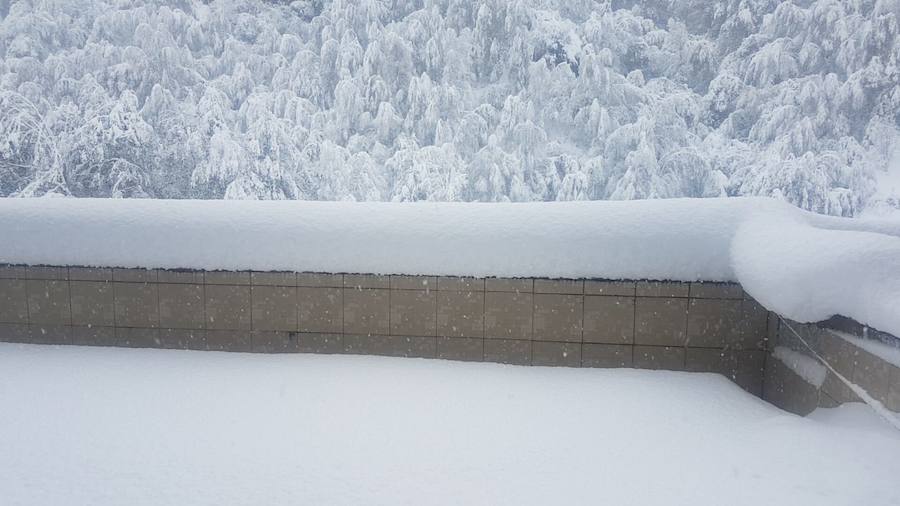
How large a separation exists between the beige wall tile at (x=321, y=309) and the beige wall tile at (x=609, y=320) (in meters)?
2.27

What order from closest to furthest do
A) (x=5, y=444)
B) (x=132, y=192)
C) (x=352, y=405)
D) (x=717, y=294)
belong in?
(x=5, y=444) → (x=352, y=405) → (x=717, y=294) → (x=132, y=192)

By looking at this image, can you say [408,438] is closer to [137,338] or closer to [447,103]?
[137,338]

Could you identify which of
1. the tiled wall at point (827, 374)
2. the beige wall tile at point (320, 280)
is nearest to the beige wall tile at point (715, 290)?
the tiled wall at point (827, 374)

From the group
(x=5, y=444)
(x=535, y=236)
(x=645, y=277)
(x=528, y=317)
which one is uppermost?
(x=535, y=236)

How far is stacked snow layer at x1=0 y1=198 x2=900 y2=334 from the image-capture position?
16.2 feet

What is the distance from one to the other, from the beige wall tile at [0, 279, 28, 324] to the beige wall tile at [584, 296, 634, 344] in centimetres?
549

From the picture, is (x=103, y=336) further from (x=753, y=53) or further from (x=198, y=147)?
(x=753, y=53)

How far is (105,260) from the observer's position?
558cm

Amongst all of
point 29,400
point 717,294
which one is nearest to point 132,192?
point 29,400

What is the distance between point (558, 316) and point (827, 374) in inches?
79.9

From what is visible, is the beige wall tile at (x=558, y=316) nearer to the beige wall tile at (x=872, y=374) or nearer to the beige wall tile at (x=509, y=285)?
the beige wall tile at (x=509, y=285)

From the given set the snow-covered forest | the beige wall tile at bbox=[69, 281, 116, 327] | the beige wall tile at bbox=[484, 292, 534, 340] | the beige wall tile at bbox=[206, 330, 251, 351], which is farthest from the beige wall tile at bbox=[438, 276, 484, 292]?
the snow-covered forest

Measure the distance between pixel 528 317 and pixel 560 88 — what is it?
14254mm

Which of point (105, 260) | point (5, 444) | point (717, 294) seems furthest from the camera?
point (105, 260)
